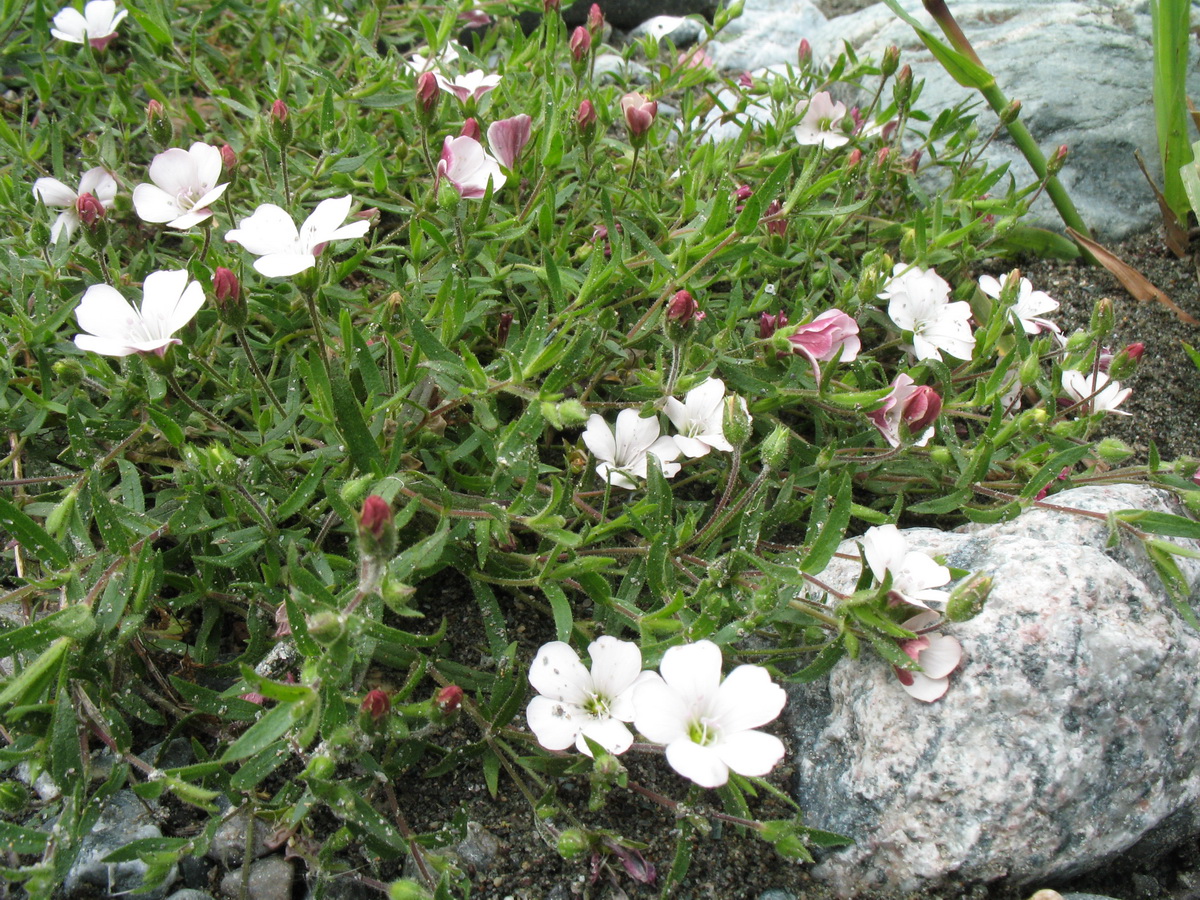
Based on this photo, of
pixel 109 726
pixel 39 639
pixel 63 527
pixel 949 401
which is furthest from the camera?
pixel 949 401

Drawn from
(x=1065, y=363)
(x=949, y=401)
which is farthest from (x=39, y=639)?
(x=1065, y=363)

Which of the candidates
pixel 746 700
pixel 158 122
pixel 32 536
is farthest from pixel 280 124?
pixel 746 700

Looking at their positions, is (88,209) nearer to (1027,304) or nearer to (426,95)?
(426,95)

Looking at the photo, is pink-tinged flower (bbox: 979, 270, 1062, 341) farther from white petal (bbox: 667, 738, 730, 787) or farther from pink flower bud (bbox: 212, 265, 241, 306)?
pink flower bud (bbox: 212, 265, 241, 306)

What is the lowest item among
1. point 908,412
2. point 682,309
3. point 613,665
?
point 613,665

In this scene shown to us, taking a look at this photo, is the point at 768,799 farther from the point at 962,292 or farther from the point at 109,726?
the point at 962,292

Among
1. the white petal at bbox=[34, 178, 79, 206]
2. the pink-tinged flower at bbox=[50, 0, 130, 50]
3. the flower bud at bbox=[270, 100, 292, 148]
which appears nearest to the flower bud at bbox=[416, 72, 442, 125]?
the flower bud at bbox=[270, 100, 292, 148]

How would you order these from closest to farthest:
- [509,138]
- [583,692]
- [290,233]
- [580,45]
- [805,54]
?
[583,692] → [290,233] → [509,138] → [580,45] → [805,54]
